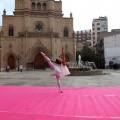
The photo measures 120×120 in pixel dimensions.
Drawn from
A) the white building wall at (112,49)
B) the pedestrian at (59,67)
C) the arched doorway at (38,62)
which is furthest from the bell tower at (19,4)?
the pedestrian at (59,67)

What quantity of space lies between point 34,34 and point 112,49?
2469cm

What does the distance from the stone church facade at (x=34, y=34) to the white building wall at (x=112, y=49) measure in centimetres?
1673

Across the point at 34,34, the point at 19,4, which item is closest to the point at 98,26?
the point at 19,4

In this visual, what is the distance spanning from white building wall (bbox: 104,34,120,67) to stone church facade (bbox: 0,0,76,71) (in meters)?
16.7

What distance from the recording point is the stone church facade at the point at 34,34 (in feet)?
162

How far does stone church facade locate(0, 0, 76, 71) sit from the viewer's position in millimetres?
49406

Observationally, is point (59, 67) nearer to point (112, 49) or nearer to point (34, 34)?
point (34, 34)

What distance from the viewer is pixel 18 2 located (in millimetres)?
51844

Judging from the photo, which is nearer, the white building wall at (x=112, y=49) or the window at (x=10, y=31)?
the window at (x=10, y=31)

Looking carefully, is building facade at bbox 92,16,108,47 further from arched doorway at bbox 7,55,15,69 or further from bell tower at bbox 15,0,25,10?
arched doorway at bbox 7,55,15,69

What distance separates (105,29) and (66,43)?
68972mm

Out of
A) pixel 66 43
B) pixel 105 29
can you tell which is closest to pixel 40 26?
pixel 66 43

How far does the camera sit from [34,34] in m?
50.1

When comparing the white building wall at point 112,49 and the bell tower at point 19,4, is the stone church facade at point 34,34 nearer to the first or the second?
Result: the bell tower at point 19,4
